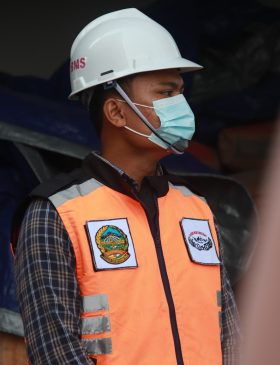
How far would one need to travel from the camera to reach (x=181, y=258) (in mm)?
1464

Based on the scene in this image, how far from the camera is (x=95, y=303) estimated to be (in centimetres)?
134

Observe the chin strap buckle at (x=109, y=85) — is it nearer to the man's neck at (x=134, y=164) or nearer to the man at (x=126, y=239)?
the man at (x=126, y=239)

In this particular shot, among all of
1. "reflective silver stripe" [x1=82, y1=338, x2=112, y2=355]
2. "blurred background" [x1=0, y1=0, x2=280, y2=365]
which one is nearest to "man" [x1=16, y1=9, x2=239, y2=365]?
"reflective silver stripe" [x1=82, y1=338, x2=112, y2=355]

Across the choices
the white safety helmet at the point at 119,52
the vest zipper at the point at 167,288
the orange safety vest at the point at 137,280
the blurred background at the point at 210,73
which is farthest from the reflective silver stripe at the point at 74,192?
the blurred background at the point at 210,73

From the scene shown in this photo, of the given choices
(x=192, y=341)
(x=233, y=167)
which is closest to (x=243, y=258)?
(x=233, y=167)

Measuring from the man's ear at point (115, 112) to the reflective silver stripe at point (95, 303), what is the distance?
41 cm

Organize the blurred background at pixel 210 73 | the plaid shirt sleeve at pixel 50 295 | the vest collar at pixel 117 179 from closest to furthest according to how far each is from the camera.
→ the plaid shirt sleeve at pixel 50 295
the vest collar at pixel 117 179
the blurred background at pixel 210 73

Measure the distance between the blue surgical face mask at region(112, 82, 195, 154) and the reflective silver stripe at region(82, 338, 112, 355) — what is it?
454mm

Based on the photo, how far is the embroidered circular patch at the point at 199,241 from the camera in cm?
152

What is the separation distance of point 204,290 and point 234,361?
181 mm

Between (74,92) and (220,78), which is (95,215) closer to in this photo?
(74,92)

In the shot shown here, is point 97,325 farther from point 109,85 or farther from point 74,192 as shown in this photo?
point 109,85

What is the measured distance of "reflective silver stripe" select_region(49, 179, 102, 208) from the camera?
55.5 inches

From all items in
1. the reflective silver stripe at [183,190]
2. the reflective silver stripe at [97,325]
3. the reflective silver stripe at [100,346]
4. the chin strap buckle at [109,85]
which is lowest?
the reflective silver stripe at [100,346]
